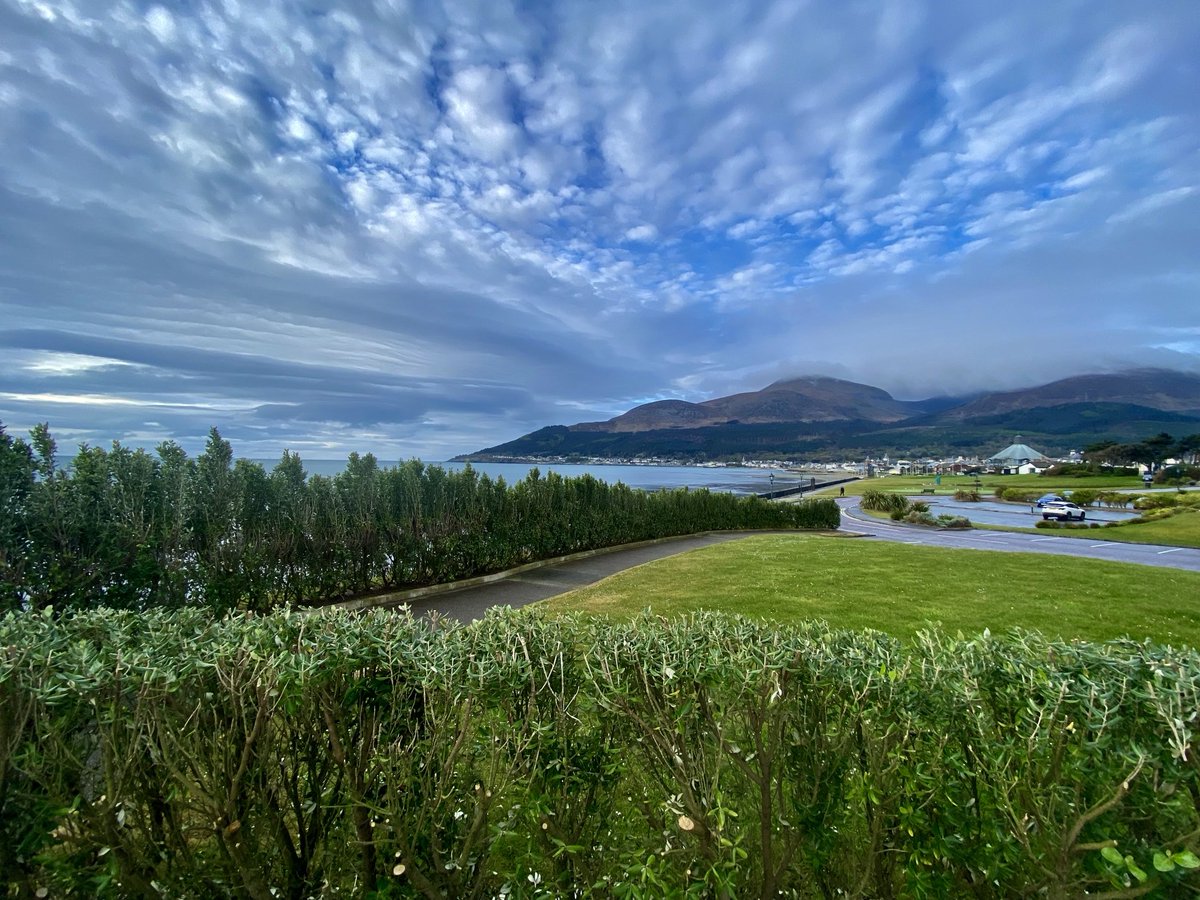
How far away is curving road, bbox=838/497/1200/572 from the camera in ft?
56.7

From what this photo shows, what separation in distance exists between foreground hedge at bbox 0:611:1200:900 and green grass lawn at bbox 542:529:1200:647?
4.16 m

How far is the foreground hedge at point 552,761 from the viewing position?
1.97 metres

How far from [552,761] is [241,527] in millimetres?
9236

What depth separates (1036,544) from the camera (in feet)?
68.9

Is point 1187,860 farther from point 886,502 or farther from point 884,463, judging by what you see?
point 884,463

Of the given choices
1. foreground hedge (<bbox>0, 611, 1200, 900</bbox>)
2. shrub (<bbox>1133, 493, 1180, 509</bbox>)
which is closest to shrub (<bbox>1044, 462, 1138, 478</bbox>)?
shrub (<bbox>1133, 493, 1180, 509</bbox>)

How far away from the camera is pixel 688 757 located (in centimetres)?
209

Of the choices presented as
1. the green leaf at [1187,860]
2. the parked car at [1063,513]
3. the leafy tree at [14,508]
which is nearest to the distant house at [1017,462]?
the parked car at [1063,513]

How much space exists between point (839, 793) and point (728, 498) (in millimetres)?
24921

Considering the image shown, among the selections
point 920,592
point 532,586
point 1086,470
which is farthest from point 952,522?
point 1086,470

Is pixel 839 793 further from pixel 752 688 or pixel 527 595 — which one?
pixel 527 595

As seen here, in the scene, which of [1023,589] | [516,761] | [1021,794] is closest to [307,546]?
[516,761]

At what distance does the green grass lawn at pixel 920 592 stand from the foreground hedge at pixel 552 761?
164 inches

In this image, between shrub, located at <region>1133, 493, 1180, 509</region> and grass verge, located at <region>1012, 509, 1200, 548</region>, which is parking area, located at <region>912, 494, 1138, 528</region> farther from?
grass verge, located at <region>1012, 509, 1200, 548</region>
